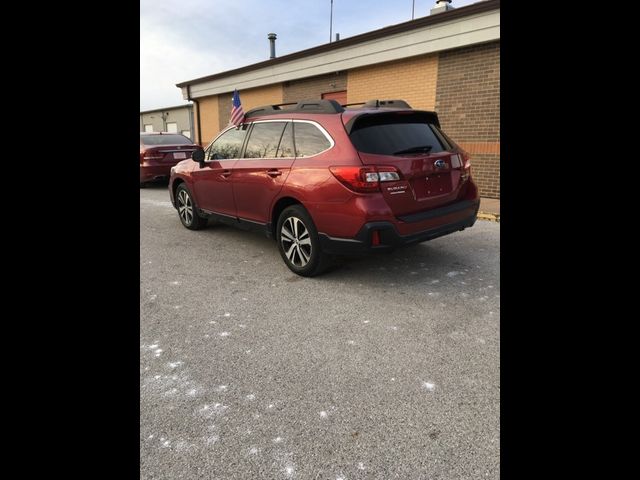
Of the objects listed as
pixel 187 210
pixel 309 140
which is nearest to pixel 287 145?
pixel 309 140

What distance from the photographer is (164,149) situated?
10.5 meters

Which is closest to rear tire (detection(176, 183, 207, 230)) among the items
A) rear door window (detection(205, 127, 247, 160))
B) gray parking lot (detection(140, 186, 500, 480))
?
rear door window (detection(205, 127, 247, 160))

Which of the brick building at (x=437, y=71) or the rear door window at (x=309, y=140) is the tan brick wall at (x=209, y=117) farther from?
the rear door window at (x=309, y=140)

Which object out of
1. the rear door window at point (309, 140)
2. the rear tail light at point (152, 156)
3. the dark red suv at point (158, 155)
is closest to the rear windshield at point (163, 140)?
the dark red suv at point (158, 155)

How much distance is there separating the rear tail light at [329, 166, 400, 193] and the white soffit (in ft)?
19.7
